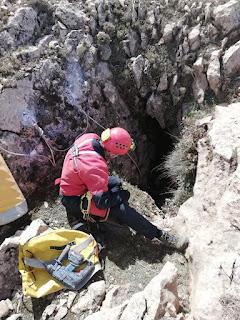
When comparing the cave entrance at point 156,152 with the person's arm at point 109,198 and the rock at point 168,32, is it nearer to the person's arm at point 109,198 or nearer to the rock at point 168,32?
the rock at point 168,32

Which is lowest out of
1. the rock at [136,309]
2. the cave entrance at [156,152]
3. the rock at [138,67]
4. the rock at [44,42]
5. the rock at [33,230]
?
the cave entrance at [156,152]

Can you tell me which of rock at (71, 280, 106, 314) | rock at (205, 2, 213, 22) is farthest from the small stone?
rock at (205, 2, 213, 22)

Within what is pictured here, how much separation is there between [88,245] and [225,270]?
7.22ft

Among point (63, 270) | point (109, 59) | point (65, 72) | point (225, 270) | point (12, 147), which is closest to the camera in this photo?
point (225, 270)

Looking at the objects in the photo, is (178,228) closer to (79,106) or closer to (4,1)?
(79,106)

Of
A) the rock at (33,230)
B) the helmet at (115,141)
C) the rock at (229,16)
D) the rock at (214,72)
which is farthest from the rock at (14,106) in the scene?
the rock at (229,16)

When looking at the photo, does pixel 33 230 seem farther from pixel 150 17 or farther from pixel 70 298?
pixel 150 17

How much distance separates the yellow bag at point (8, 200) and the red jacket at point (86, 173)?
746 millimetres

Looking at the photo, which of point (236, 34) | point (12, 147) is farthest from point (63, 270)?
point (236, 34)

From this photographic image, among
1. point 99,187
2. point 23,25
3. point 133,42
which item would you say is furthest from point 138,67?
point 99,187

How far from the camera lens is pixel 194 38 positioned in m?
8.63

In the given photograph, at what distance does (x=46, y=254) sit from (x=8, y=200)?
1.11 m

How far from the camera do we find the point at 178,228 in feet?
22.4

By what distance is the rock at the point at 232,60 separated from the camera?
814cm
